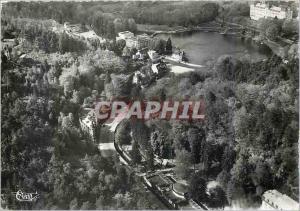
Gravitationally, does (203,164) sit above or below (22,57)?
below

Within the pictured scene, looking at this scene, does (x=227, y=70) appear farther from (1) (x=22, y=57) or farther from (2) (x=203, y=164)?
(1) (x=22, y=57)

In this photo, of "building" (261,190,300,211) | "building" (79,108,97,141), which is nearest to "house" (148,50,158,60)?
"building" (79,108,97,141)

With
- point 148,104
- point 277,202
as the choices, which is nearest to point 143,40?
point 148,104

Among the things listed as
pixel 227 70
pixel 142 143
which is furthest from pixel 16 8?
pixel 227 70

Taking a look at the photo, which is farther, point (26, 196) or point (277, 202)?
point (26, 196)

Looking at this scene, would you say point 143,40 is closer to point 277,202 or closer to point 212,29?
point 212,29

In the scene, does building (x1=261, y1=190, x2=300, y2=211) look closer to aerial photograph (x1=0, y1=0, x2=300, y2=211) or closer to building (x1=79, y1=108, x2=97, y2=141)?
aerial photograph (x1=0, y1=0, x2=300, y2=211)

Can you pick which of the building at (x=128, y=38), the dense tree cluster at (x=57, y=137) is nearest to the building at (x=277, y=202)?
the dense tree cluster at (x=57, y=137)

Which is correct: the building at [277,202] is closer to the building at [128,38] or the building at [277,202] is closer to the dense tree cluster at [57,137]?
the dense tree cluster at [57,137]
